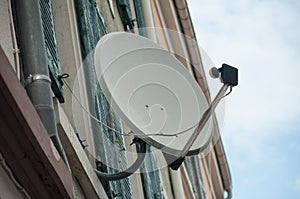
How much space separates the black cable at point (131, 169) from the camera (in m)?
5.16

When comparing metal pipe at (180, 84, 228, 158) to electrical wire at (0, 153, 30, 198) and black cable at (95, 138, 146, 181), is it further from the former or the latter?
electrical wire at (0, 153, 30, 198)

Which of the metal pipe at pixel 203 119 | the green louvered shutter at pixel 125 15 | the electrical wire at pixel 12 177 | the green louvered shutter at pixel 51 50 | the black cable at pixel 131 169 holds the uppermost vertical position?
the green louvered shutter at pixel 125 15

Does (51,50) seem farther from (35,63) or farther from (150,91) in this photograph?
(35,63)

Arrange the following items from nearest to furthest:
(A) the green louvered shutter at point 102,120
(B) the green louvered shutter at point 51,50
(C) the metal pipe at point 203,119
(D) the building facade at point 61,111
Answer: (D) the building facade at point 61,111
(B) the green louvered shutter at point 51,50
(C) the metal pipe at point 203,119
(A) the green louvered shutter at point 102,120

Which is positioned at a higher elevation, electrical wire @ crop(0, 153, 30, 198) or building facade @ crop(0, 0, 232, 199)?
building facade @ crop(0, 0, 232, 199)

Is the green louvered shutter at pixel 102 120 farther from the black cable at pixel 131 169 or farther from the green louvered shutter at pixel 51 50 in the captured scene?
the green louvered shutter at pixel 51 50

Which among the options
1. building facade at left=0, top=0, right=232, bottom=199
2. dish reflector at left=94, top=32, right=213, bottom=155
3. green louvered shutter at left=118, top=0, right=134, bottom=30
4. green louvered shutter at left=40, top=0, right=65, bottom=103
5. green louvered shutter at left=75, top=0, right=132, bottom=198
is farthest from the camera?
green louvered shutter at left=118, top=0, right=134, bottom=30

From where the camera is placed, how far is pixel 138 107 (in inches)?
213

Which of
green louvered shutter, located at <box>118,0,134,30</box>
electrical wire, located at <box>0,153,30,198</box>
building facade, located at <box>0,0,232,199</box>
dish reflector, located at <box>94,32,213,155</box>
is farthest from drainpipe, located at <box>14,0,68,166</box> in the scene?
green louvered shutter, located at <box>118,0,134,30</box>

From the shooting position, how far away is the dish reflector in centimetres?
512

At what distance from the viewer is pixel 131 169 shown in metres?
5.18

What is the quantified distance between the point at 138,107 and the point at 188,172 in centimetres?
585

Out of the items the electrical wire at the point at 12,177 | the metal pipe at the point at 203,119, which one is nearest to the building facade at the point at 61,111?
the electrical wire at the point at 12,177

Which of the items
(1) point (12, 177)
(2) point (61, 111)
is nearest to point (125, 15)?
(2) point (61, 111)
